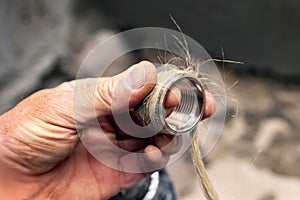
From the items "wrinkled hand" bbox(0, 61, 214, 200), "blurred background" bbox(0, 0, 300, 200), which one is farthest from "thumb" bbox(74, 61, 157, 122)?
"blurred background" bbox(0, 0, 300, 200)

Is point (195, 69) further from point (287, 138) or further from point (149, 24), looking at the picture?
point (149, 24)

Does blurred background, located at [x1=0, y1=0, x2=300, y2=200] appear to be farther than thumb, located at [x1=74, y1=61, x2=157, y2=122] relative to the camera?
Yes

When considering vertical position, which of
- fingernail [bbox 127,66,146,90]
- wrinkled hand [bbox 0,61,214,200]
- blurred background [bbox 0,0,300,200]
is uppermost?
fingernail [bbox 127,66,146,90]

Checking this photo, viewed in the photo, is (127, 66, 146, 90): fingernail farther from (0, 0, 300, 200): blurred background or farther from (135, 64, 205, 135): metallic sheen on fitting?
(0, 0, 300, 200): blurred background

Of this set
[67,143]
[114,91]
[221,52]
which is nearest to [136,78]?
[114,91]

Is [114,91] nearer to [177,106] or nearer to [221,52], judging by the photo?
[177,106]

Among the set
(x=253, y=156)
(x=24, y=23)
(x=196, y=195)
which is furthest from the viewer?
(x=24, y=23)

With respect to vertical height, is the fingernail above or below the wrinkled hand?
above

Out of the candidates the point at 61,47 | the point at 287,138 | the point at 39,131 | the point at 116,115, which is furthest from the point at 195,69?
the point at 61,47
